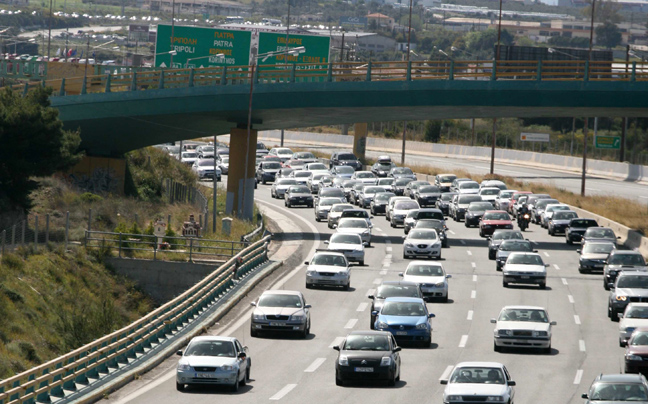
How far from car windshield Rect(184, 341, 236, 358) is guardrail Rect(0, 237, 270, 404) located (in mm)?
2071

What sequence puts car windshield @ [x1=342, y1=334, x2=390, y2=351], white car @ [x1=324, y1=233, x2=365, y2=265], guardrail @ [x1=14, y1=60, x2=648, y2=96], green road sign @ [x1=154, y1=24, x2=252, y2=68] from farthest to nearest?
green road sign @ [x1=154, y1=24, x2=252, y2=68]
guardrail @ [x1=14, y1=60, x2=648, y2=96]
white car @ [x1=324, y1=233, x2=365, y2=265]
car windshield @ [x1=342, y1=334, x2=390, y2=351]

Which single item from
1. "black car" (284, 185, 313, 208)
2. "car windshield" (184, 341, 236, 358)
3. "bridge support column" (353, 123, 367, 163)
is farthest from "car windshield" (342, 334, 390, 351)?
"bridge support column" (353, 123, 367, 163)

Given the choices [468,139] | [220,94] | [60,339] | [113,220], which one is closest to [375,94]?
[220,94]

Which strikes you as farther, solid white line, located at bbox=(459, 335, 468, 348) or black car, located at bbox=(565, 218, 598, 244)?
black car, located at bbox=(565, 218, 598, 244)

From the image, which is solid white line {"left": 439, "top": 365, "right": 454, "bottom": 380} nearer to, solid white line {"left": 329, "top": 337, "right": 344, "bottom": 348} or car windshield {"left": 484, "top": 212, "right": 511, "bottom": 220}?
solid white line {"left": 329, "top": 337, "right": 344, "bottom": 348}

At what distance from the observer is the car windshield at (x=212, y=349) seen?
2283cm

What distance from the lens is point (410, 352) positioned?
27984 millimetres

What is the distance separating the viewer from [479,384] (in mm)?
20234

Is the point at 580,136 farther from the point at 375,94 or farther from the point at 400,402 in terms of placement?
the point at 400,402

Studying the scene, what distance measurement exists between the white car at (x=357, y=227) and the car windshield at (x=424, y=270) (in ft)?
42.6

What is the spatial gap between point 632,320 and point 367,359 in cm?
887

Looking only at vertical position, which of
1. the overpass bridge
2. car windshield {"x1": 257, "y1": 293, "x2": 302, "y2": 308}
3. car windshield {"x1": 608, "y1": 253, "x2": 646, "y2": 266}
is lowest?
car windshield {"x1": 257, "y1": 293, "x2": 302, "y2": 308}

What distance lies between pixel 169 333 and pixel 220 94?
902 inches

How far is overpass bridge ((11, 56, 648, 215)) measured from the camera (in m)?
47.3
